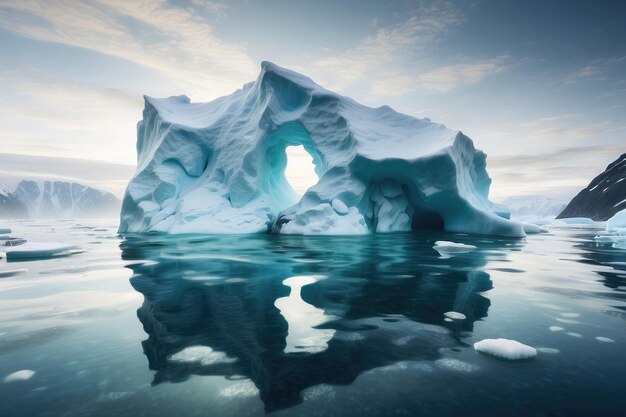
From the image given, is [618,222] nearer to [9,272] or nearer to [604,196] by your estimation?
[9,272]

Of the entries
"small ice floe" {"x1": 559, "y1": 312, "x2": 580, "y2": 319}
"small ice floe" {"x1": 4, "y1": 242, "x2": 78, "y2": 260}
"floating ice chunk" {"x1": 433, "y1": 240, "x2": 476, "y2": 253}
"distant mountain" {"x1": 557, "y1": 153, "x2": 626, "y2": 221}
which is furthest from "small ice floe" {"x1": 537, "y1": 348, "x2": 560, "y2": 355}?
"distant mountain" {"x1": 557, "y1": 153, "x2": 626, "y2": 221}

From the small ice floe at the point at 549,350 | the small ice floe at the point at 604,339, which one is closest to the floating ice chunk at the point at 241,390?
the small ice floe at the point at 549,350

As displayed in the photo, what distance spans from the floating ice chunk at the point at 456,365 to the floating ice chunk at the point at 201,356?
4.49 ft

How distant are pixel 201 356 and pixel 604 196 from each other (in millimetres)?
59034

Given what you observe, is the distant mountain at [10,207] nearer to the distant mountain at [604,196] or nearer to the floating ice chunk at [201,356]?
the floating ice chunk at [201,356]

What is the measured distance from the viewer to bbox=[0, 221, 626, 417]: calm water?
1669 mm

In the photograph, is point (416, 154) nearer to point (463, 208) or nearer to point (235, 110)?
point (463, 208)

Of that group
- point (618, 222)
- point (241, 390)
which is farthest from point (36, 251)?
point (618, 222)

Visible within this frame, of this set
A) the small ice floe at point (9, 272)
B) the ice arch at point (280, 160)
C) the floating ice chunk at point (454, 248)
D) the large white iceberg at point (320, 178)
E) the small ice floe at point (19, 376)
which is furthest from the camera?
the ice arch at point (280, 160)

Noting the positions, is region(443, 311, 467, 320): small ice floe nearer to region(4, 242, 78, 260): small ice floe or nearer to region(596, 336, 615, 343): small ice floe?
region(596, 336, 615, 343): small ice floe

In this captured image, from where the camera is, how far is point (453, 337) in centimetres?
250

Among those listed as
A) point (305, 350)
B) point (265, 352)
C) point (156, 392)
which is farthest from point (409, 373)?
point (156, 392)

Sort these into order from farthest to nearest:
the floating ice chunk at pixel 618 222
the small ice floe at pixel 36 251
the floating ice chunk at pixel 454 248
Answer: the floating ice chunk at pixel 618 222 → the floating ice chunk at pixel 454 248 → the small ice floe at pixel 36 251

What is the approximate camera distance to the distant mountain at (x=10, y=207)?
105m
